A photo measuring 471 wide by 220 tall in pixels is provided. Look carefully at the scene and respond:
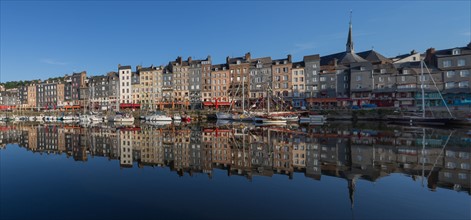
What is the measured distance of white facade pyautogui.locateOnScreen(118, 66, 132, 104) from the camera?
101062mm

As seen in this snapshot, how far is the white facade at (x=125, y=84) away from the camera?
101 metres

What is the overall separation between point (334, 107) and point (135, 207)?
67768 mm

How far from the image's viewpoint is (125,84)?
333ft

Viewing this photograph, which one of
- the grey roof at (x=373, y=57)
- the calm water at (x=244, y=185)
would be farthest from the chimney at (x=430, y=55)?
the calm water at (x=244, y=185)

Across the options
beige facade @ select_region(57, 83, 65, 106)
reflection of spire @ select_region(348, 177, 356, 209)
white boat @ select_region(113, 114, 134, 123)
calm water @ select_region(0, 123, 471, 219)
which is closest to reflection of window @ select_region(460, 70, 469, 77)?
calm water @ select_region(0, 123, 471, 219)

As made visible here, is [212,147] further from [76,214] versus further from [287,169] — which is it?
[76,214]

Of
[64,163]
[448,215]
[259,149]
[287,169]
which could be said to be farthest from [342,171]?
[64,163]

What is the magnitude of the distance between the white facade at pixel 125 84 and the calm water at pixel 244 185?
82.8 m

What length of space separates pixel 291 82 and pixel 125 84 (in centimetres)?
5572

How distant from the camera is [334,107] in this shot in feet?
235

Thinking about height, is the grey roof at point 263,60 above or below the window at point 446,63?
above

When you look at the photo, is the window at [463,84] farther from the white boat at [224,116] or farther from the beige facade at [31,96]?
the beige facade at [31,96]

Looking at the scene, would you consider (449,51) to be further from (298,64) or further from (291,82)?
(291,82)

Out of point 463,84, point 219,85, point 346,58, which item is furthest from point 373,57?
point 219,85
